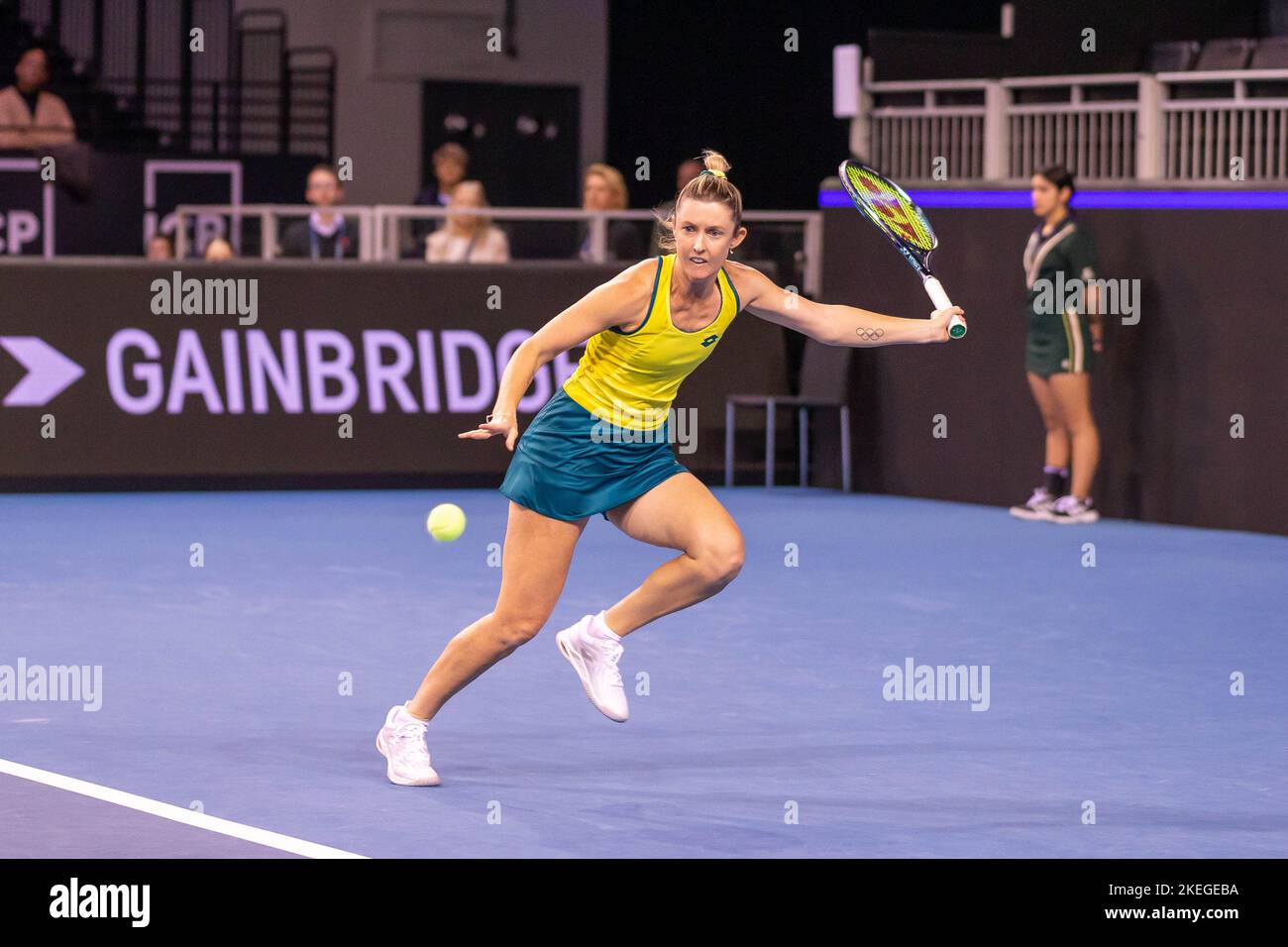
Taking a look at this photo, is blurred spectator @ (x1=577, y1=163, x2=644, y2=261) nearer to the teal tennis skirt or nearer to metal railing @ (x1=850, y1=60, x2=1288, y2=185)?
metal railing @ (x1=850, y1=60, x2=1288, y2=185)

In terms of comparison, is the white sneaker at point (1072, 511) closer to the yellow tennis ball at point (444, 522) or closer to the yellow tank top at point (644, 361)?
the yellow tennis ball at point (444, 522)

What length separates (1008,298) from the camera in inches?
653

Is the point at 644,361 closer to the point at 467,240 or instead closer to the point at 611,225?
the point at 467,240

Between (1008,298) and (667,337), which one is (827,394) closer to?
(1008,298)

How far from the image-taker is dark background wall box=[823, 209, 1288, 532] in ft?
49.4

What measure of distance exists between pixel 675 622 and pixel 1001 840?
4646mm

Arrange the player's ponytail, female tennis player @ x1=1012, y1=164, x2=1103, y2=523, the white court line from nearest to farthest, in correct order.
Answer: the white court line, the player's ponytail, female tennis player @ x1=1012, y1=164, x2=1103, y2=523

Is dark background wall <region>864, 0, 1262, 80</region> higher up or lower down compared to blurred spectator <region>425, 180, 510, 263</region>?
higher up

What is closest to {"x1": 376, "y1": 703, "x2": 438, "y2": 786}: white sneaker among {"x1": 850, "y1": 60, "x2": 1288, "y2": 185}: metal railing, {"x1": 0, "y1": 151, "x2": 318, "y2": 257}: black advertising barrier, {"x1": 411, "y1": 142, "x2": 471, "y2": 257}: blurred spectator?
{"x1": 850, "y1": 60, "x2": 1288, "y2": 185}: metal railing

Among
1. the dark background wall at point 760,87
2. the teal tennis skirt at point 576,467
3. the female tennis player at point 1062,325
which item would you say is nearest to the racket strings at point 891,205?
the teal tennis skirt at point 576,467

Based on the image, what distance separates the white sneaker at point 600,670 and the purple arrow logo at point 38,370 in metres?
9.54

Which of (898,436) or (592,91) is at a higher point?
(592,91)

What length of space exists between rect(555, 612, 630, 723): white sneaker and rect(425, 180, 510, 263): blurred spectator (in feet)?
32.9
